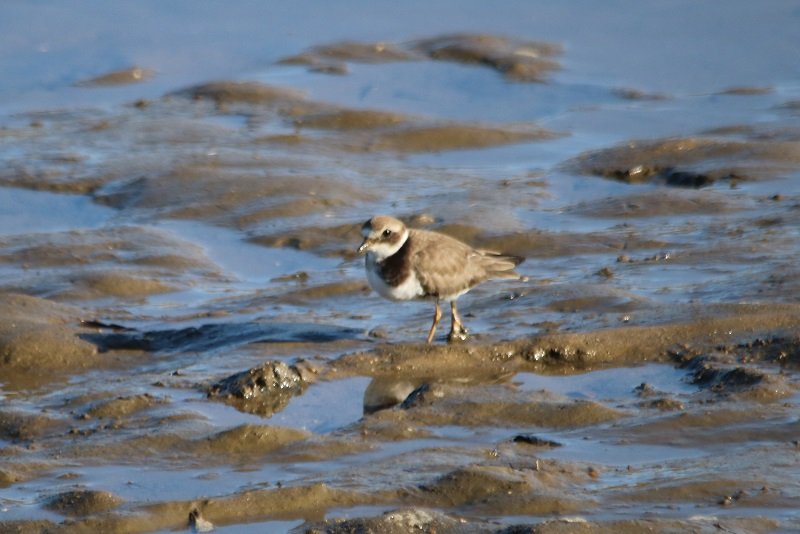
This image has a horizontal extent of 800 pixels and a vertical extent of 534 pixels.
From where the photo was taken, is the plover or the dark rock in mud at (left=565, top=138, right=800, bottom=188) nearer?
the plover

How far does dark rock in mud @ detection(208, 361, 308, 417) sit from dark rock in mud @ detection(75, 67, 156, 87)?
9415mm

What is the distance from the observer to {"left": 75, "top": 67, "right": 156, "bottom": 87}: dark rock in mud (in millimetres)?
16703

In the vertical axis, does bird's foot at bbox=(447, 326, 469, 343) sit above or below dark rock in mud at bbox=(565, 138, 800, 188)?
below

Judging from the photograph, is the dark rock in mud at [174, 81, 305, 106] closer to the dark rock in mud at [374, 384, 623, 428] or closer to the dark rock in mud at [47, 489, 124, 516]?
the dark rock in mud at [374, 384, 623, 428]

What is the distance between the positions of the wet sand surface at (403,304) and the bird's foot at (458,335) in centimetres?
15

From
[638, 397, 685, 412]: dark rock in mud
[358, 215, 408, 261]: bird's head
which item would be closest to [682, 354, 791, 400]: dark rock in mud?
[638, 397, 685, 412]: dark rock in mud

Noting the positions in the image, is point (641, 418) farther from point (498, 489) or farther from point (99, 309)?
point (99, 309)

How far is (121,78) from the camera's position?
16.9 m

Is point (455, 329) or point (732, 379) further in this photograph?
point (455, 329)

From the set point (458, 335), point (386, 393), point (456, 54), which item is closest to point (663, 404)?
point (386, 393)

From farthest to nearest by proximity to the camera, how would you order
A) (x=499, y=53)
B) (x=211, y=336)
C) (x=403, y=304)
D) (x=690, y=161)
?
(x=499, y=53)
(x=690, y=161)
(x=403, y=304)
(x=211, y=336)

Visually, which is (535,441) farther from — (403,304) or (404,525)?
(403,304)

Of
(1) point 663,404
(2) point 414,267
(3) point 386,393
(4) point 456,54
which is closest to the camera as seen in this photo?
(1) point 663,404

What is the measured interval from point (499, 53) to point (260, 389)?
1008 centimetres
